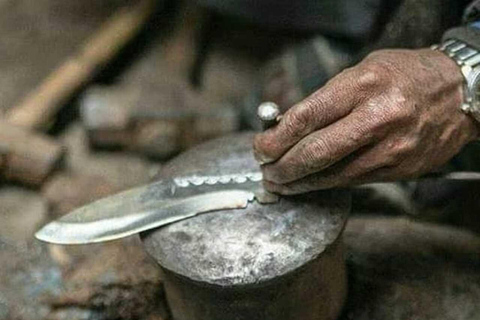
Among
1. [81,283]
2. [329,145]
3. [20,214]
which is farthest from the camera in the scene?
[20,214]

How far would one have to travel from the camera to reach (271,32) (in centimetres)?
192

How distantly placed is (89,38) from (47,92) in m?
0.19

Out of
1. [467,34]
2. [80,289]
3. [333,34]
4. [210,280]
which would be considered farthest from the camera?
[333,34]

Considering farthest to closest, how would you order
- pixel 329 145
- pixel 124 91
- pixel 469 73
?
pixel 124 91
pixel 469 73
pixel 329 145

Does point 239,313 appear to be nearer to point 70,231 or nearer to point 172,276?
point 172,276

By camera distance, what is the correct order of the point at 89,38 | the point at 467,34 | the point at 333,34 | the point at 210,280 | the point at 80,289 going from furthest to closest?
the point at 89,38
the point at 333,34
the point at 80,289
the point at 467,34
the point at 210,280

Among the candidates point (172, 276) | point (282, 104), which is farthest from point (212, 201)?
point (282, 104)

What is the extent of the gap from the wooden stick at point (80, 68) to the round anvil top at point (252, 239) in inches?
26.0

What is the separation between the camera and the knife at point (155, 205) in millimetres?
1175

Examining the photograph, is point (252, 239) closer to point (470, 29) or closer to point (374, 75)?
point (374, 75)

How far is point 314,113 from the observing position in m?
1.09

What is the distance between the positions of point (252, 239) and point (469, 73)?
1.21 ft

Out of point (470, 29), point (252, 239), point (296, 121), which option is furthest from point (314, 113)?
point (470, 29)

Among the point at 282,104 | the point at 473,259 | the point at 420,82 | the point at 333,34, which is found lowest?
the point at 473,259
